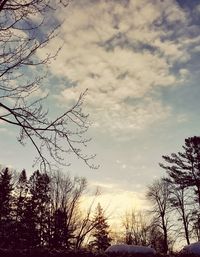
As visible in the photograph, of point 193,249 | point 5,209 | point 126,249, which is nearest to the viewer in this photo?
point 126,249

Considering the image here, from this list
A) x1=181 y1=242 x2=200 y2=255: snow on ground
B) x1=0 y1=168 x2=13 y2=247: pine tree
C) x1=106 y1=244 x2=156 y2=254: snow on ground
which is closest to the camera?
x1=106 y1=244 x2=156 y2=254: snow on ground

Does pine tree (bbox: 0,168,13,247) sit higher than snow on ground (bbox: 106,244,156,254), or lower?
higher

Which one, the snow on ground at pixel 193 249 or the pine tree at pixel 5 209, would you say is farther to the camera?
the pine tree at pixel 5 209

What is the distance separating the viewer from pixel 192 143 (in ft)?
105

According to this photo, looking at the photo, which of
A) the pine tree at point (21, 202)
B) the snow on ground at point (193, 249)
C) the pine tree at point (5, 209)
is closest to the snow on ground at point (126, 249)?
the snow on ground at point (193, 249)

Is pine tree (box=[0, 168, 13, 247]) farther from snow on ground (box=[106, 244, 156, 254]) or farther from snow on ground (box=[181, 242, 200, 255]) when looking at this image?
snow on ground (box=[181, 242, 200, 255])

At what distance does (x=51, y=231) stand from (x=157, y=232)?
12696 millimetres

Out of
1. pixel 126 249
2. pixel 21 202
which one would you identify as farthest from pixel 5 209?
pixel 126 249

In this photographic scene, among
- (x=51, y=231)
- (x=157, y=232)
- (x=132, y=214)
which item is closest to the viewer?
(x=51, y=231)

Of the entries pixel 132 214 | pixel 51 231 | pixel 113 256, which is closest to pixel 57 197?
pixel 51 231

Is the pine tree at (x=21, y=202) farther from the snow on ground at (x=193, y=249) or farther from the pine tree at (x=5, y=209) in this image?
the snow on ground at (x=193, y=249)

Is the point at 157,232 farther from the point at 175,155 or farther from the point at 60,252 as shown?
the point at 60,252

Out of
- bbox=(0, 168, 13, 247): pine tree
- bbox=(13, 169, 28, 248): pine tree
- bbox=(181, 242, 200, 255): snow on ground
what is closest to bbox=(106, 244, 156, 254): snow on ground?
bbox=(181, 242, 200, 255): snow on ground

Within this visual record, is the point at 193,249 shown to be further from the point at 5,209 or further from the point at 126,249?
the point at 5,209
